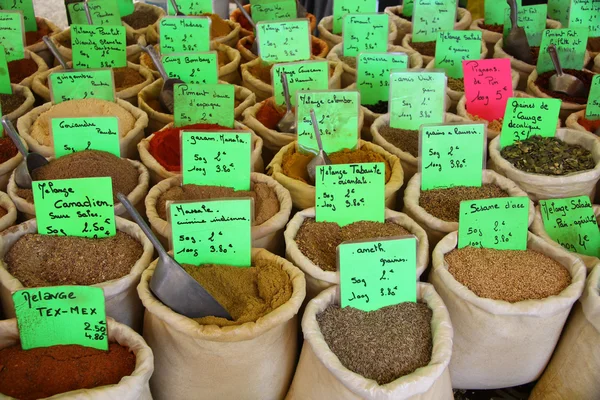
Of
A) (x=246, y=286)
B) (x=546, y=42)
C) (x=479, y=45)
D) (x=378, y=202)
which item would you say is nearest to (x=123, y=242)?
(x=246, y=286)

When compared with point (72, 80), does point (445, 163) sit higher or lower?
lower

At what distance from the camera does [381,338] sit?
1.10 m

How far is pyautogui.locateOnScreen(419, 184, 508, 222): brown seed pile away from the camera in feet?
4.68

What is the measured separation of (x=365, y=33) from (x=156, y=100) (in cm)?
81

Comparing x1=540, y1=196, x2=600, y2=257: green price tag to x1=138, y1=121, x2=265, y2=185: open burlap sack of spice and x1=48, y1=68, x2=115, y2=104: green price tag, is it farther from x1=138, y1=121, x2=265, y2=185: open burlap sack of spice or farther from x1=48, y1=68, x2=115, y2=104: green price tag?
x1=48, y1=68, x2=115, y2=104: green price tag

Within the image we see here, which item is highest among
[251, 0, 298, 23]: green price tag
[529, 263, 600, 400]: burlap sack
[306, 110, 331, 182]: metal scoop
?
[251, 0, 298, 23]: green price tag

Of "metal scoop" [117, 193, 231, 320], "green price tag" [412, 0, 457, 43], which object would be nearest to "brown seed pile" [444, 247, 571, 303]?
"metal scoop" [117, 193, 231, 320]

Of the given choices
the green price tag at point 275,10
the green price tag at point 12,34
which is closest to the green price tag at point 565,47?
the green price tag at point 275,10

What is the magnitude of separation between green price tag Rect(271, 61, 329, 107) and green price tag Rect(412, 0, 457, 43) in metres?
0.73

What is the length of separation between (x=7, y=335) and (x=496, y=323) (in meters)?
0.93

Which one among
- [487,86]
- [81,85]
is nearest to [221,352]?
[81,85]

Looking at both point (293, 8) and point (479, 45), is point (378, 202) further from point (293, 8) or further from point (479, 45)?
point (293, 8)

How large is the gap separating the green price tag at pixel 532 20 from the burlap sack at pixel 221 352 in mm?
1710

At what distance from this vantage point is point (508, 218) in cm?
128
